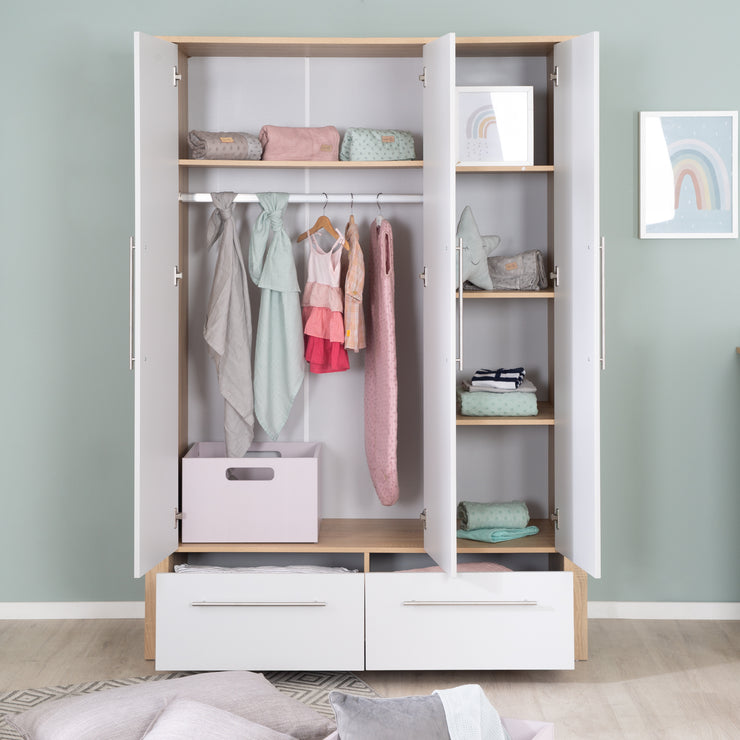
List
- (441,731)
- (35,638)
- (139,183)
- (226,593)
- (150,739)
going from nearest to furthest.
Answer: (441,731) < (150,739) < (139,183) < (226,593) < (35,638)

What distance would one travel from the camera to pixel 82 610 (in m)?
3.29

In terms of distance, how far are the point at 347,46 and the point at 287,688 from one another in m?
2.09

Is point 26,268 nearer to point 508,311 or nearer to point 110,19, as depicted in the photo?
point 110,19

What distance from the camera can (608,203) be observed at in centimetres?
322

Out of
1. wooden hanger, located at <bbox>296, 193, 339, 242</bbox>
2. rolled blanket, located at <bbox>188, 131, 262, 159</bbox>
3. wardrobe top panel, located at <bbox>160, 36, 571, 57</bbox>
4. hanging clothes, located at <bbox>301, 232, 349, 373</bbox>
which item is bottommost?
hanging clothes, located at <bbox>301, 232, 349, 373</bbox>

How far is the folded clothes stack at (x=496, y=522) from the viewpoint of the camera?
2.97 m

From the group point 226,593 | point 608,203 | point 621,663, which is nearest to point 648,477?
point 621,663

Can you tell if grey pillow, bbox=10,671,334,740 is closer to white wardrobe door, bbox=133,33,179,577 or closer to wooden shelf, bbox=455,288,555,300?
white wardrobe door, bbox=133,33,179,577

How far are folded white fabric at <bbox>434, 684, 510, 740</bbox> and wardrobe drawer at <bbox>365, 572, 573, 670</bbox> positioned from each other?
1.13 m

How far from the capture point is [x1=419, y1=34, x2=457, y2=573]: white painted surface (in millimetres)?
2615

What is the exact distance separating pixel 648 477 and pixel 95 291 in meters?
2.14

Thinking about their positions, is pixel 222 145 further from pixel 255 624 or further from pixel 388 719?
pixel 388 719

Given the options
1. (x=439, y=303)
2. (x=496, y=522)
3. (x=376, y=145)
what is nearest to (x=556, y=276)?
(x=439, y=303)

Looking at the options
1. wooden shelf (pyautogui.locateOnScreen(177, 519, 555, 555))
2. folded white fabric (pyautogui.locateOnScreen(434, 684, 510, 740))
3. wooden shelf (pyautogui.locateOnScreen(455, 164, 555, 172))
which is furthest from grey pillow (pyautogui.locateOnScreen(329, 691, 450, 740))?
wooden shelf (pyautogui.locateOnScreen(455, 164, 555, 172))
